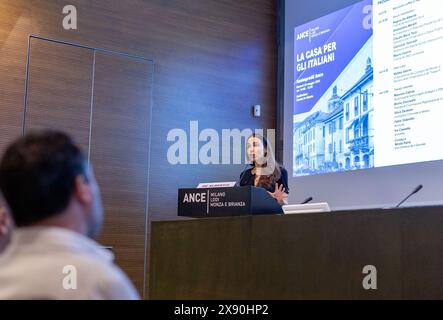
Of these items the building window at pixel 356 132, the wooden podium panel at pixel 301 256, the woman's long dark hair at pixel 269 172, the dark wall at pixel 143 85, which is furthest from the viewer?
the dark wall at pixel 143 85

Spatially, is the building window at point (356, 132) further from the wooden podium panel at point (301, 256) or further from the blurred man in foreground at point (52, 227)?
the blurred man in foreground at point (52, 227)

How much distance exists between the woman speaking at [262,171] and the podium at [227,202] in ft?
2.98

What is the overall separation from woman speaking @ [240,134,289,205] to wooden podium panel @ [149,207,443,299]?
1.05m

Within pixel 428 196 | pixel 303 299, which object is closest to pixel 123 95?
pixel 428 196

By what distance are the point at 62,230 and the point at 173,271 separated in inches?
A: 75.4

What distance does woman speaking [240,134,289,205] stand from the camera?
379cm

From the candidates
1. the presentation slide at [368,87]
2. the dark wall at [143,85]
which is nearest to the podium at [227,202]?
the presentation slide at [368,87]

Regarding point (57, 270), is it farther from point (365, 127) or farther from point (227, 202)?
point (365, 127)

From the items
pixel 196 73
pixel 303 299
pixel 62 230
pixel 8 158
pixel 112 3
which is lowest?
pixel 303 299

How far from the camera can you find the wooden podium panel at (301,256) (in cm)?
190

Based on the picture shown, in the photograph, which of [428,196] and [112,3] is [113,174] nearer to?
[112,3]

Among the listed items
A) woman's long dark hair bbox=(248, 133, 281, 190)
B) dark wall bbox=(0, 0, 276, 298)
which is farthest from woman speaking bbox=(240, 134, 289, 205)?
dark wall bbox=(0, 0, 276, 298)

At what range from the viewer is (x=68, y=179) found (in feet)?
2.89

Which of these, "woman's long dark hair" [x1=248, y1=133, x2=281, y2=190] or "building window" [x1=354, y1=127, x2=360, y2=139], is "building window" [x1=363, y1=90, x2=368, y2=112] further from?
"woman's long dark hair" [x1=248, y1=133, x2=281, y2=190]
